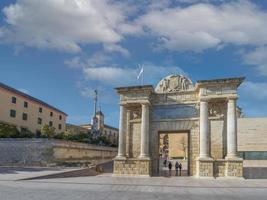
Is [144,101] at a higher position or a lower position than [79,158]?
higher

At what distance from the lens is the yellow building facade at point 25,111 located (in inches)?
2211

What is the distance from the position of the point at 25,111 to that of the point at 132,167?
37.2 metres

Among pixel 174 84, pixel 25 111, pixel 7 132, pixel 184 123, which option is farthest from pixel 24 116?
pixel 184 123

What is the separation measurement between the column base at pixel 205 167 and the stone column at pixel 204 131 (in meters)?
0.27

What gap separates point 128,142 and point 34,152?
15525 mm

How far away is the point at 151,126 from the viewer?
30.4m

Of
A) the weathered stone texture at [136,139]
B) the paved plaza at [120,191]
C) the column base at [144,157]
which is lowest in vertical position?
the paved plaza at [120,191]

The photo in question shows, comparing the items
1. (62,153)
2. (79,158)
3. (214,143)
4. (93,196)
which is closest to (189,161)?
(214,143)

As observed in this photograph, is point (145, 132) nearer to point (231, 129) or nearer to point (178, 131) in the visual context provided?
point (178, 131)

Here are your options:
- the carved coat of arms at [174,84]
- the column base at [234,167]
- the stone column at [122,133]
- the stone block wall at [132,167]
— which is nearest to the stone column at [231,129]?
the column base at [234,167]

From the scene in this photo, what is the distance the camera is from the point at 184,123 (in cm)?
2948

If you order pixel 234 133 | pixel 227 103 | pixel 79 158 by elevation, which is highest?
pixel 227 103

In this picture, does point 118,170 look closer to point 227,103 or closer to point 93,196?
point 227,103

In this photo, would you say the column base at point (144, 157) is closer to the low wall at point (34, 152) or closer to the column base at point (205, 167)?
the column base at point (205, 167)
